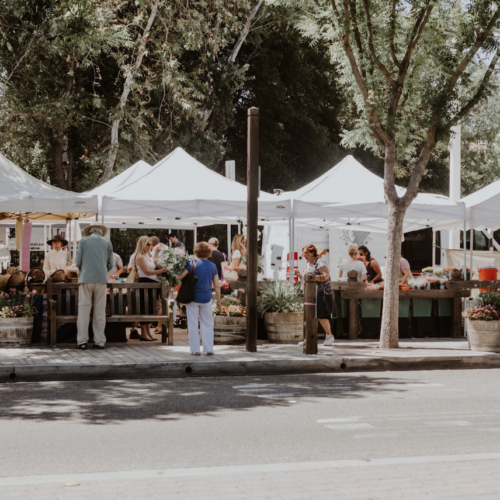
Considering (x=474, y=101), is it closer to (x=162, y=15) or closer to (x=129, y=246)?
(x=162, y=15)

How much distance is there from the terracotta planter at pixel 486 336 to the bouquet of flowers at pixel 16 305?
280 inches

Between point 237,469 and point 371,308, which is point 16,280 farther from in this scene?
point 237,469

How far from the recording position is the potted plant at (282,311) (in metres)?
14.4

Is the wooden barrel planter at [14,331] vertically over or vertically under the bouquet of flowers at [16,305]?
under

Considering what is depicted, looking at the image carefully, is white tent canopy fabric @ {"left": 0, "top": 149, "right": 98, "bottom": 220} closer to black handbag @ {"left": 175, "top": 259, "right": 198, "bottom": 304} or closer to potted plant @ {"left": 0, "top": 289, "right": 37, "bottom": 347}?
potted plant @ {"left": 0, "top": 289, "right": 37, "bottom": 347}

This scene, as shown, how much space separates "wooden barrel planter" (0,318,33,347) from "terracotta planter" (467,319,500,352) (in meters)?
7.16

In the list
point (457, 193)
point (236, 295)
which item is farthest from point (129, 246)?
point (236, 295)

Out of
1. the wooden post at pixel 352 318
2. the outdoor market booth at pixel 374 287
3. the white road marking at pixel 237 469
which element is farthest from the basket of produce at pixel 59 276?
the white road marking at pixel 237 469

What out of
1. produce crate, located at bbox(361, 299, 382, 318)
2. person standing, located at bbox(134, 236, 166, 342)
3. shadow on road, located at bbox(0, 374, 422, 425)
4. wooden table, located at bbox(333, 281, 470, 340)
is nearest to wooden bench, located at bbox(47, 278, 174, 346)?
person standing, located at bbox(134, 236, 166, 342)

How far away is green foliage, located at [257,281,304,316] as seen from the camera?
47.3ft

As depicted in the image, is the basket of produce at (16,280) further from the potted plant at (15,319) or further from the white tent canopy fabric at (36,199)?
the white tent canopy fabric at (36,199)

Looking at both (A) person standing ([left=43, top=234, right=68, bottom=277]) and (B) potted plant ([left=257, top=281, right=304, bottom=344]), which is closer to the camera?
(B) potted plant ([left=257, top=281, right=304, bottom=344])

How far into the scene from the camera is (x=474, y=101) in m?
13.6

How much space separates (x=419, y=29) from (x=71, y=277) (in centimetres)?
714
